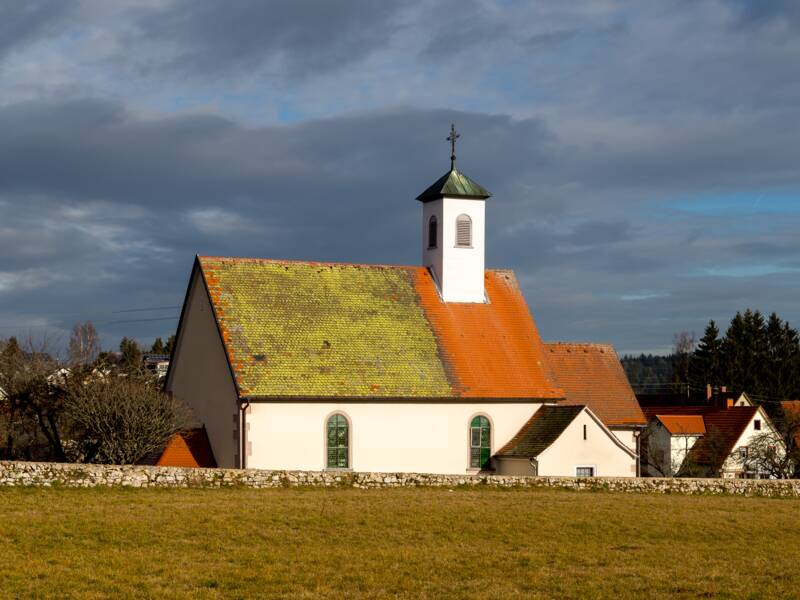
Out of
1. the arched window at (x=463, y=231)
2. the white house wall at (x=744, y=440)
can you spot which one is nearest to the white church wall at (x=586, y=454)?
the arched window at (x=463, y=231)

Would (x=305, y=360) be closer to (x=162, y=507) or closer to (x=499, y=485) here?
(x=499, y=485)

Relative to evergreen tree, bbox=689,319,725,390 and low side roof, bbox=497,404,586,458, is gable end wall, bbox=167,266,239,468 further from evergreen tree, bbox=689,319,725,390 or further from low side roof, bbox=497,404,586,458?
evergreen tree, bbox=689,319,725,390

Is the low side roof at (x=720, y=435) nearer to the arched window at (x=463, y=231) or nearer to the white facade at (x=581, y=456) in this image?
the white facade at (x=581, y=456)

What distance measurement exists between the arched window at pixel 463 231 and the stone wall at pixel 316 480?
13.1 metres

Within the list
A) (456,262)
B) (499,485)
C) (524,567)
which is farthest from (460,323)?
(524,567)

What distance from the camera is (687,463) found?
200 ft

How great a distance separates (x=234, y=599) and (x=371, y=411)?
2352cm

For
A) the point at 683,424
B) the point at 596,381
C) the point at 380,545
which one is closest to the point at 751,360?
the point at 683,424

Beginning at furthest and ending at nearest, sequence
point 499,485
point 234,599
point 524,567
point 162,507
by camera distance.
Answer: point 499,485 < point 162,507 < point 524,567 < point 234,599

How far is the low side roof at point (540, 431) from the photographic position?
4119cm

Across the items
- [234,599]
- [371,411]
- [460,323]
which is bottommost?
[234,599]

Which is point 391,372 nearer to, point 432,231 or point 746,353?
point 432,231

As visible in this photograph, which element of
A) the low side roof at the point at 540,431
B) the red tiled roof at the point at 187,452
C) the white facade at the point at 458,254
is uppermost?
the white facade at the point at 458,254

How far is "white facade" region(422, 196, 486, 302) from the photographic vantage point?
152 feet
